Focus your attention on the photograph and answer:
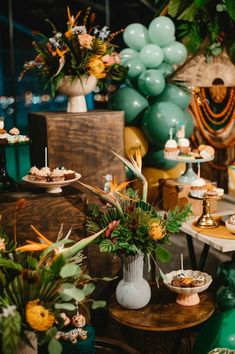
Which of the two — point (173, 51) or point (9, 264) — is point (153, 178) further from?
point (9, 264)

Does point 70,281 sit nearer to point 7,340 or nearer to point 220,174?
point 7,340

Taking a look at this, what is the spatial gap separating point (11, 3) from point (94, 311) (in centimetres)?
322

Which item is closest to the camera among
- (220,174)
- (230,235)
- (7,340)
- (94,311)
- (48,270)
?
(7,340)

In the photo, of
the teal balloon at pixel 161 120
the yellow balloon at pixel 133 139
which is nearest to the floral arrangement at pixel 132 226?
the teal balloon at pixel 161 120

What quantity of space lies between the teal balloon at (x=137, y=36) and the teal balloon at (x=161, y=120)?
60 cm

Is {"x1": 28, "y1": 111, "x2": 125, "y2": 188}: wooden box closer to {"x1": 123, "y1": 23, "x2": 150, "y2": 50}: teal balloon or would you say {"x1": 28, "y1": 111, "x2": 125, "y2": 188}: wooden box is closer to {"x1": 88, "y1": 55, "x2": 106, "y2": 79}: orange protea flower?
{"x1": 88, "y1": 55, "x2": 106, "y2": 79}: orange protea flower

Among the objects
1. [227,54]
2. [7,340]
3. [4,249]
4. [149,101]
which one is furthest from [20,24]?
[7,340]

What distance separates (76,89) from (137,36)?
2117 mm

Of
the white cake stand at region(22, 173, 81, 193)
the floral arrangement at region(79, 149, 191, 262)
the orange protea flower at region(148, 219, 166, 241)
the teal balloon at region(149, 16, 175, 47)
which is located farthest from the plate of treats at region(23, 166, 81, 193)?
the teal balloon at region(149, 16, 175, 47)

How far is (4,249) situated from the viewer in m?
1.59

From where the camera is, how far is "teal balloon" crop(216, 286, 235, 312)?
2916 mm

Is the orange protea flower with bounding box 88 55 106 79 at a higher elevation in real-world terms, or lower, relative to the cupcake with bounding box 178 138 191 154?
higher

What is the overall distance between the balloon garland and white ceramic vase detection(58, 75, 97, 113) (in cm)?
173

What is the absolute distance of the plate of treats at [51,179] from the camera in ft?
7.39
